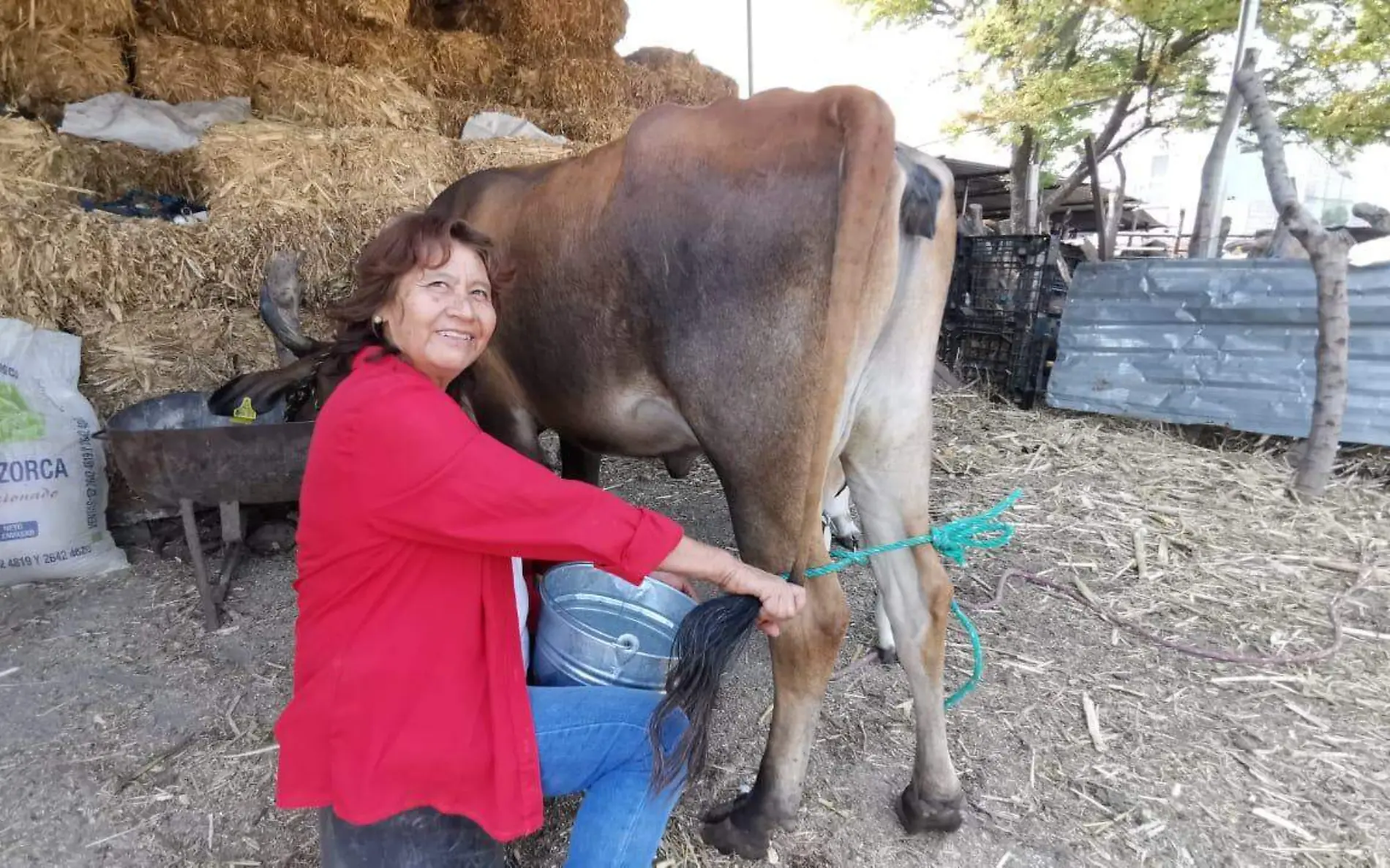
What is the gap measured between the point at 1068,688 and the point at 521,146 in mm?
5243

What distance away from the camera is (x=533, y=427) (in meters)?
2.99

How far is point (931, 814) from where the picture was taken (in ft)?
7.25

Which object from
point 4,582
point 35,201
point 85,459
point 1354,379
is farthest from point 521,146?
point 1354,379

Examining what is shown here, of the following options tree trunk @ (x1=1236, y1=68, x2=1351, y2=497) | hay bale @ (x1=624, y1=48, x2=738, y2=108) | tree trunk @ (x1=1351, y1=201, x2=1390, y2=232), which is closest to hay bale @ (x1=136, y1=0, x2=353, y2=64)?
hay bale @ (x1=624, y1=48, x2=738, y2=108)

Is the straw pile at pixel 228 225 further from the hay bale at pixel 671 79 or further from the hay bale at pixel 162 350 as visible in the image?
the hay bale at pixel 671 79

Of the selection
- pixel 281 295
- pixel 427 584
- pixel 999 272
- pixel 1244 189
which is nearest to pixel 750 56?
pixel 999 272

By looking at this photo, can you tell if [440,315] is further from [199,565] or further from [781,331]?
[199,565]

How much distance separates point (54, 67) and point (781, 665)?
6160 mm

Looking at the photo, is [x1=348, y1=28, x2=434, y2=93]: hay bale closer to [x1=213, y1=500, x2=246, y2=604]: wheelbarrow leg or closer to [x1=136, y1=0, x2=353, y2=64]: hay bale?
[x1=136, y1=0, x2=353, y2=64]: hay bale

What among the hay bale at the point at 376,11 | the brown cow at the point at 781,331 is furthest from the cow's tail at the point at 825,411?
the hay bale at the point at 376,11

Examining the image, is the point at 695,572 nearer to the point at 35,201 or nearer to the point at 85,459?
the point at 85,459

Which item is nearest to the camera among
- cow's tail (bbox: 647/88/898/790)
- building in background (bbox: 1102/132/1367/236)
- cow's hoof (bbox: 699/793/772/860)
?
cow's tail (bbox: 647/88/898/790)

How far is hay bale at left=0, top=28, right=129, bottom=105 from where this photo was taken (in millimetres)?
4793

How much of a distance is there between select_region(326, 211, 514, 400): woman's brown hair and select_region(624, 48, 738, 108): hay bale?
6863mm
